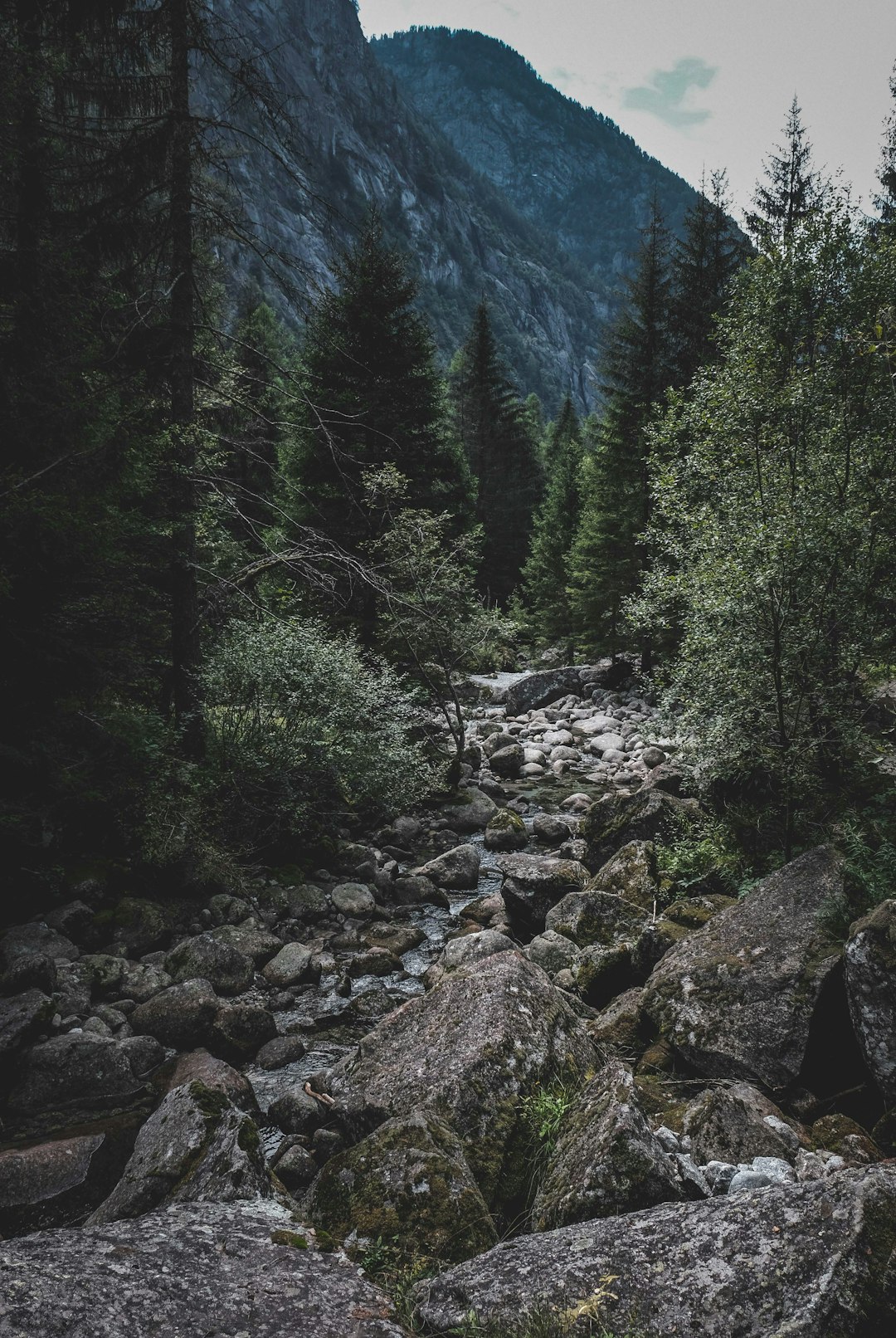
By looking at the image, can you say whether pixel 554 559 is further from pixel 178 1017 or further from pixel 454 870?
pixel 178 1017

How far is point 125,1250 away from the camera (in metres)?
2.62

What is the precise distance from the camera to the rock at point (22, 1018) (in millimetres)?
5027

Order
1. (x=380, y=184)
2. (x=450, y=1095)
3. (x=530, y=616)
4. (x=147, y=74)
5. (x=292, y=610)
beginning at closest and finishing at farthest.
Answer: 1. (x=450, y=1095)
2. (x=147, y=74)
3. (x=292, y=610)
4. (x=530, y=616)
5. (x=380, y=184)

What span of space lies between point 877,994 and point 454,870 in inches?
273

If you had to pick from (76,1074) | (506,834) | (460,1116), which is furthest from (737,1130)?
(506,834)

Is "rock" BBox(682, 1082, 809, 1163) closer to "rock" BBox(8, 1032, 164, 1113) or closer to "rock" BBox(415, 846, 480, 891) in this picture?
"rock" BBox(8, 1032, 164, 1113)

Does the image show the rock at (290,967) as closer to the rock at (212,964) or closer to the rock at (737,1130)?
the rock at (212,964)

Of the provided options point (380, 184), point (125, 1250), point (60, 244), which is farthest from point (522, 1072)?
point (380, 184)

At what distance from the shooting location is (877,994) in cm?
401

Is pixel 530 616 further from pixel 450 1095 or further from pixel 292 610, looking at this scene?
pixel 450 1095

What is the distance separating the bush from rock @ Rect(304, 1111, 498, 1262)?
613cm

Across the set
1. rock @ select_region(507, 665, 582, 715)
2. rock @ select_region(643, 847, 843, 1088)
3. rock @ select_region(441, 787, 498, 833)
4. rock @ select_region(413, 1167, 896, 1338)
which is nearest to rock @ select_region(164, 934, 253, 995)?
rock @ select_region(643, 847, 843, 1088)

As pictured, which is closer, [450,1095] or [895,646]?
[450,1095]

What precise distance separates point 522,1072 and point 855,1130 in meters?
2.01
